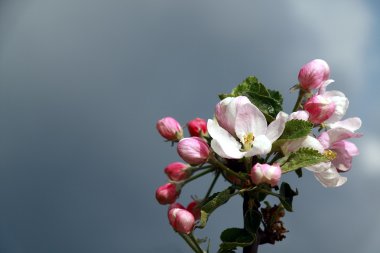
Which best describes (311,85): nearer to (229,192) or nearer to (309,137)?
(309,137)

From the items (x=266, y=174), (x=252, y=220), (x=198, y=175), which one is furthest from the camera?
(x=198, y=175)

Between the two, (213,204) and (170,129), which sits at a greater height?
(170,129)

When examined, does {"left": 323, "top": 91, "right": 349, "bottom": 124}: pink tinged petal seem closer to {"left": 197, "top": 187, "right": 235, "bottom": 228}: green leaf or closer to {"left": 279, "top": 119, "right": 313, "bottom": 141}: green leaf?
{"left": 279, "top": 119, "right": 313, "bottom": 141}: green leaf

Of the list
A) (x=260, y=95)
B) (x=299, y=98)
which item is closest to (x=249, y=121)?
(x=260, y=95)

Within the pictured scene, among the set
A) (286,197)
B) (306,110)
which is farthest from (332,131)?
(286,197)

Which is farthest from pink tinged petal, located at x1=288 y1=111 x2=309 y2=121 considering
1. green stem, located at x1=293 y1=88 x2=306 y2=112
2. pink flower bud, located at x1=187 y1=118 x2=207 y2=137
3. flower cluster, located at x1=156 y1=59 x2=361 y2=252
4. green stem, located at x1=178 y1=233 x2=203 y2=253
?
green stem, located at x1=178 y1=233 x2=203 y2=253

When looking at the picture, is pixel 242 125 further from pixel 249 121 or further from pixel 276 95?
pixel 276 95
